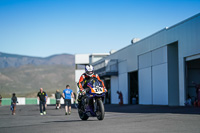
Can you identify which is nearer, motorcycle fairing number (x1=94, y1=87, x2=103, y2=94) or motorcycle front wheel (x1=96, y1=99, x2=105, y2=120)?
motorcycle front wheel (x1=96, y1=99, x2=105, y2=120)

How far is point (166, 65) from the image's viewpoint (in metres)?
31.6

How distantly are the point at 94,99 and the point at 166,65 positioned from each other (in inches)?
725

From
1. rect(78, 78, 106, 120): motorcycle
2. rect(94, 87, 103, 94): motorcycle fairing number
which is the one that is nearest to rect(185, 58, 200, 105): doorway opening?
rect(78, 78, 106, 120): motorcycle

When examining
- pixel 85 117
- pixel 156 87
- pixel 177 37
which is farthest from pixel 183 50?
pixel 85 117

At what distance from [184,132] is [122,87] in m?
36.4

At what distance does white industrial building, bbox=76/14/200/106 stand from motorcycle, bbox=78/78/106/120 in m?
14.1

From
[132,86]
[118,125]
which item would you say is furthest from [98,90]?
[132,86]

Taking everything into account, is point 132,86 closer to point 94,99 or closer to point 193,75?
point 193,75

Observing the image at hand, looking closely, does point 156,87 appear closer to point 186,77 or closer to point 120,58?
point 186,77

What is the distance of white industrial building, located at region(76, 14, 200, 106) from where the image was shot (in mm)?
28042

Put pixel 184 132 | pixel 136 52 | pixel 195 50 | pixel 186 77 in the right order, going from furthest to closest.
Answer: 1. pixel 136 52
2. pixel 186 77
3. pixel 195 50
4. pixel 184 132

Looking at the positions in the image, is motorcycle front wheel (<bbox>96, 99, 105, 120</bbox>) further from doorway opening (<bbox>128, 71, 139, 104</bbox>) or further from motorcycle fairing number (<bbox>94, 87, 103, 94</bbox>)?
doorway opening (<bbox>128, 71, 139, 104</bbox>)

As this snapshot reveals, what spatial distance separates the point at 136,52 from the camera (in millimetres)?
39969

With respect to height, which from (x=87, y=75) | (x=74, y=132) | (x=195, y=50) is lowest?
(x=74, y=132)
